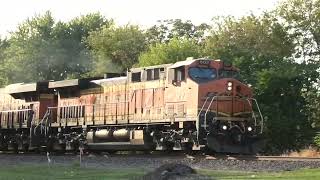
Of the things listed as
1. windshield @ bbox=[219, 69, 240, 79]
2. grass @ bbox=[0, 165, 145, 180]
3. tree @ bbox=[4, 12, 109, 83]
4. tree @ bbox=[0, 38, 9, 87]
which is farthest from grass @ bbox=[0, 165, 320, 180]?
tree @ bbox=[0, 38, 9, 87]

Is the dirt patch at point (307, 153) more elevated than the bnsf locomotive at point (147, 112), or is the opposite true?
the bnsf locomotive at point (147, 112)

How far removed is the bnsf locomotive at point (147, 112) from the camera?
2205 centimetres

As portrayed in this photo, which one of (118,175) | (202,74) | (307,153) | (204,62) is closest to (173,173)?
(118,175)

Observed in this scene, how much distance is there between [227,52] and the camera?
38.7m

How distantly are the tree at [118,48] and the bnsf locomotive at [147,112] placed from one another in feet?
99.6

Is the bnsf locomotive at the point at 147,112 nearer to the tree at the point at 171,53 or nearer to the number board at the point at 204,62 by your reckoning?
the number board at the point at 204,62

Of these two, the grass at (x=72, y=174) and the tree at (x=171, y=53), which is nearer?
the grass at (x=72, y=174)

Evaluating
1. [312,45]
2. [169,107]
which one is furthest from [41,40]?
[169,107]

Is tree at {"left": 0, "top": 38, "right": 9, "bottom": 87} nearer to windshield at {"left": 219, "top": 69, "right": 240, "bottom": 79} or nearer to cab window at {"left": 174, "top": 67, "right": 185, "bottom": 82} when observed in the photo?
cab window at {"left": 174, "top": 67, "right": 185, "bottom": 82}

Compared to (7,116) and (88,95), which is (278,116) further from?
(7,116)

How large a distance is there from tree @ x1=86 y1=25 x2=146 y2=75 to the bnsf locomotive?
30.4 metres

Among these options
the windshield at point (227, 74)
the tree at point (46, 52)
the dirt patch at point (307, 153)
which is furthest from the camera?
the tree at point (46, 52)

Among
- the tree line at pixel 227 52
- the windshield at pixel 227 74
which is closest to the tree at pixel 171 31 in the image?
the tree line at pixel 227 52

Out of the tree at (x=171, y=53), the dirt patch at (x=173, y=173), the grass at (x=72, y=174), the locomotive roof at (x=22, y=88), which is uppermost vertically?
the tree at (x=171, y=53)
